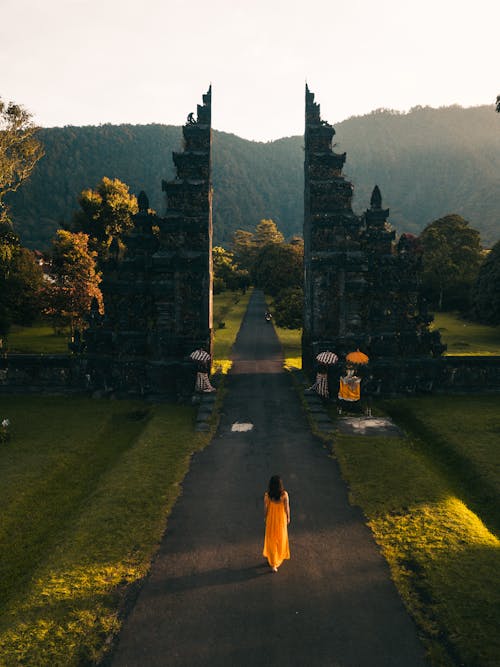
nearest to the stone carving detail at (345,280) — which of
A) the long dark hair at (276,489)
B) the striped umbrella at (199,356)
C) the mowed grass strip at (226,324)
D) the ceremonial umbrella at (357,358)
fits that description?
the ceremonial umbrella at (357,358)

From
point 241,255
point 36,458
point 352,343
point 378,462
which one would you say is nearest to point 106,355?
point 36,458

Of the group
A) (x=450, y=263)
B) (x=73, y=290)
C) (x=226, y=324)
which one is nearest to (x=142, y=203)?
(x=73, y=290)

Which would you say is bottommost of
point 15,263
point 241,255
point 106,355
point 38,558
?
point 38,558

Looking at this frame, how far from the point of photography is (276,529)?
10.4m

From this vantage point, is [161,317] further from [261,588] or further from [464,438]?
[261,588]

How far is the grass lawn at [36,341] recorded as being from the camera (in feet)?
135

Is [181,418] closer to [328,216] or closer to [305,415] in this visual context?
[305,415]

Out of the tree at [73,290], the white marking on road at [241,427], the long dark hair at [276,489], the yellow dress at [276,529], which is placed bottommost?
the white marking on road at [241,427]

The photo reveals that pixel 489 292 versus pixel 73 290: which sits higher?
pixel 489 292

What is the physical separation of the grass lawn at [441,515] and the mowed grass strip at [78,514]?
6.14 metres

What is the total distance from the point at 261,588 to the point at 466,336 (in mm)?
46929

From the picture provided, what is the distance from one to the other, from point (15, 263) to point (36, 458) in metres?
28.2

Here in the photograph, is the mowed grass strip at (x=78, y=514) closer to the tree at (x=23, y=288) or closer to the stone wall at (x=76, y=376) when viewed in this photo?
the stone wall at (x=76, y=376)

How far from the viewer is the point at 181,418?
2241cm
